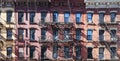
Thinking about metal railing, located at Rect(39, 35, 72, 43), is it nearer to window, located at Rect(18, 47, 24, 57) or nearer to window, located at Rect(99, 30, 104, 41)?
window, located at Rect(18, 47, 24, 57)

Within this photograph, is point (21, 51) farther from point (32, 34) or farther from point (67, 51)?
point (67, 51)

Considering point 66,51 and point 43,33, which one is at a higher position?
point 43,33

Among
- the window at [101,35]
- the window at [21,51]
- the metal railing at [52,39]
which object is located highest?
the window at [101,35]

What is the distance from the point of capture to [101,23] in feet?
241

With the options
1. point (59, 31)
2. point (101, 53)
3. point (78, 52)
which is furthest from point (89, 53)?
point (59, 31)

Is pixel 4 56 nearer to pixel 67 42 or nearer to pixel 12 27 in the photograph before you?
pixel 12 27

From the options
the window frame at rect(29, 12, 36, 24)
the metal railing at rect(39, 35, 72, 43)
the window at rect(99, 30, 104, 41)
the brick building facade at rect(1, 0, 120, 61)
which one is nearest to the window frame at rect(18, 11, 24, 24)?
the brick building facade at rect(1, 0, 120, 61)

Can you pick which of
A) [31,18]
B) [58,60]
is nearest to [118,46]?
[58,60]

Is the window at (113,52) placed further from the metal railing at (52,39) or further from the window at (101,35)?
the metal railing at (52,39)

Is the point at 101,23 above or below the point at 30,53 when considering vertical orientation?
above

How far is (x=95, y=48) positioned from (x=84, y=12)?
5598 millimetres

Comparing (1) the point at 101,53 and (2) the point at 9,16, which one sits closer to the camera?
(1) the point at 101,53

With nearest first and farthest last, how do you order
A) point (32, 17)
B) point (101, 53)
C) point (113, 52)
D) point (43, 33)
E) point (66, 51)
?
point (113, 52)
point (101, 53)
point (66, 51)
point (43, 33)
point (32, 17)

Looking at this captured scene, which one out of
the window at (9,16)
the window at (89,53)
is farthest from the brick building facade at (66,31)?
the window at (9,16)
